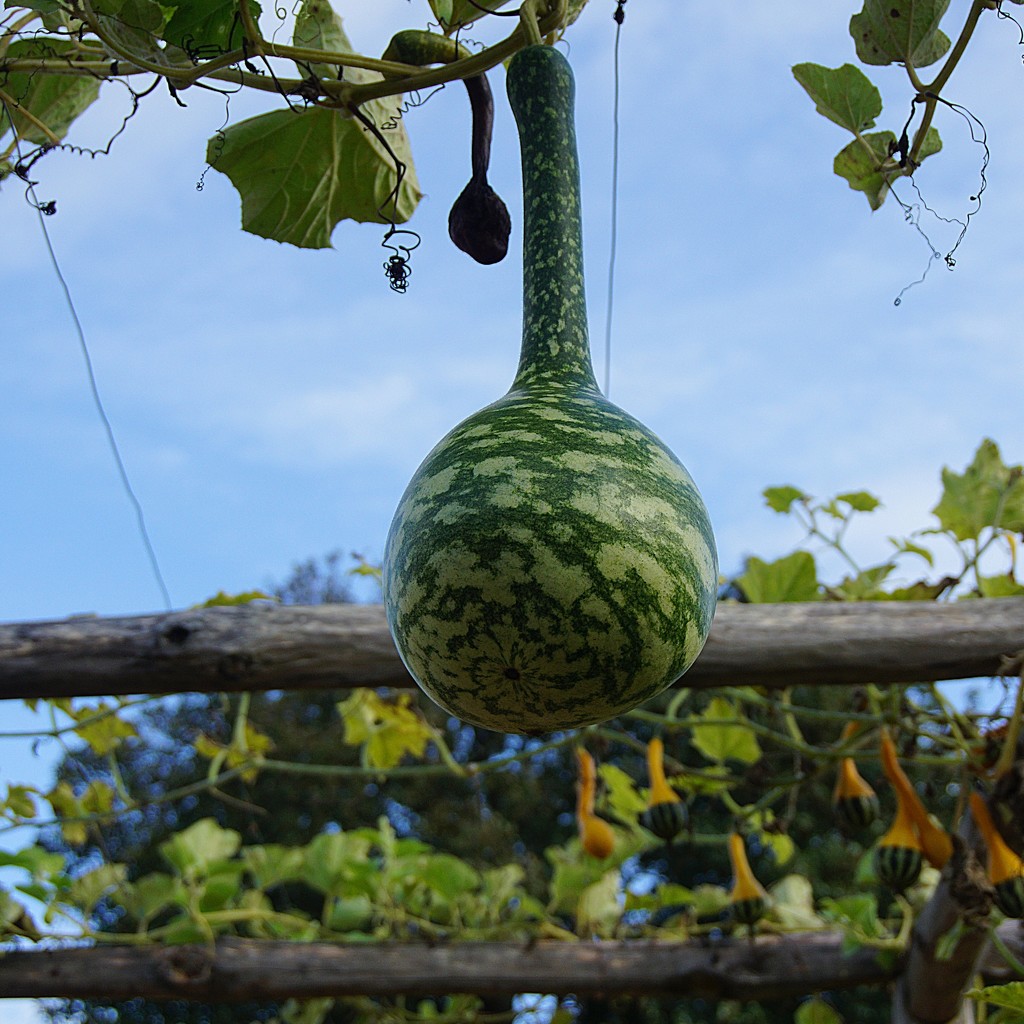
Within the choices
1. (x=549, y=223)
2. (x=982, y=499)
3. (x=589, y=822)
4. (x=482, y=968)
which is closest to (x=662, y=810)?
(x=589, y=822)

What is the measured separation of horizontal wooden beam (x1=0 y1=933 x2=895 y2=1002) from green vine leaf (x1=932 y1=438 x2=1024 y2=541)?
1.01 m

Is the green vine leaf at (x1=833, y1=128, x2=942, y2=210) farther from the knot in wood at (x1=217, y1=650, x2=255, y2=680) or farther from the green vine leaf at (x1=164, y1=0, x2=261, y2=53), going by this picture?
the knot in wood at (x1=217, y1=650, x2=255, y2=680)

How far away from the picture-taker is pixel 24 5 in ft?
3.11

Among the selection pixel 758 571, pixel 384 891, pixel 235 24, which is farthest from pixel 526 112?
pixel 384 891

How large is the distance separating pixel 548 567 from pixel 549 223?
404mm

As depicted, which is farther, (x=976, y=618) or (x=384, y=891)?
(x=384, y=891)

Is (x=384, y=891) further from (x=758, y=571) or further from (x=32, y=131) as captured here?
(x=32, y=131)

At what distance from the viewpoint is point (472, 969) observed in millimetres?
2328

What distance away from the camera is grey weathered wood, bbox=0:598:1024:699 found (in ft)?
5.18

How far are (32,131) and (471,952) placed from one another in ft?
6.18

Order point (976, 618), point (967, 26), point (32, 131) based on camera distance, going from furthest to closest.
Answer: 1. point (976, 618)
2. point (32, 131)
3. point (967, 26)

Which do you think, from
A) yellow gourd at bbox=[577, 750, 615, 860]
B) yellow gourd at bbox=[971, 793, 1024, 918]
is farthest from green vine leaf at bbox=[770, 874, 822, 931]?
yellow gourd at bbox=[971, 793, 1024, 918]

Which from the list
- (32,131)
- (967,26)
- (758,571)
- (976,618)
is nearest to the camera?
(967,26)

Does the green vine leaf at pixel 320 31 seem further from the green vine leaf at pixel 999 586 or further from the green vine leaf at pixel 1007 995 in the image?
the green vine leaf at pixel 999 586
